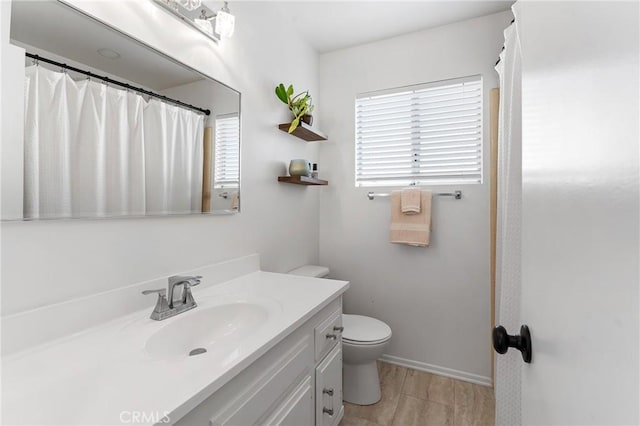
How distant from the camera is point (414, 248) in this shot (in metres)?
2.13

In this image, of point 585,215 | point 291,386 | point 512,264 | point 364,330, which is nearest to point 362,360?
point 364,330

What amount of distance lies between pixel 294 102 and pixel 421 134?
95 centimetres

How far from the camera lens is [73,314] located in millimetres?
863

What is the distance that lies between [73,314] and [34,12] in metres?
0.87

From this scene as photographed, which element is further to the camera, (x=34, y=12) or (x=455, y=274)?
(x=455, y=274)

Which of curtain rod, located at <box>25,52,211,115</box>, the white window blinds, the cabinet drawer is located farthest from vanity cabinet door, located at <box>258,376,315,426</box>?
curtain rod, located at <box>25,52,211,115</box>

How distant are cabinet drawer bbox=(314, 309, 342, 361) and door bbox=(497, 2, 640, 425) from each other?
763mm

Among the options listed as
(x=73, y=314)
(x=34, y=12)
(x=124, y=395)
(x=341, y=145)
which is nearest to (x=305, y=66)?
(x=341, y=145)

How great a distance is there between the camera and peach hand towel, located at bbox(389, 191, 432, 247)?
200 centimetres

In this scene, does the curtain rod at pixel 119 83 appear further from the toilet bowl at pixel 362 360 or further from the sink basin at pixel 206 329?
the toilet bowl at pixel 362 360

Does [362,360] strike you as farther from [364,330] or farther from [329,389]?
[329,389]

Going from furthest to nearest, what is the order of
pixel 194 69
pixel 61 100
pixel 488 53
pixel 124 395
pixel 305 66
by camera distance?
pixel 305 66, pixel 488 53, pixel 194 69, pixel 61 100, pixel 124 395

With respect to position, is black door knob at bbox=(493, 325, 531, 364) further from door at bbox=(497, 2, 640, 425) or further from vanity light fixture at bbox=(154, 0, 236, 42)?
vanity light fixture at bbox=(154, 0, 236, 42)

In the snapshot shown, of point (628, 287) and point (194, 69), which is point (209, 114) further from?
point (628, 287)
